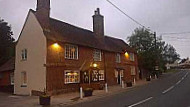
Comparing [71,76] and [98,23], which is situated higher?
[98,23]

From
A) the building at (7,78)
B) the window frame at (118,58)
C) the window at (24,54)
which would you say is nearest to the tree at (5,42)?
the building at (7,78)

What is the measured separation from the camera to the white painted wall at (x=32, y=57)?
2312cm

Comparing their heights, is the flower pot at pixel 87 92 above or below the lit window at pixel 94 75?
below

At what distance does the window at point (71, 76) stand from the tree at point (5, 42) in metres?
16.4

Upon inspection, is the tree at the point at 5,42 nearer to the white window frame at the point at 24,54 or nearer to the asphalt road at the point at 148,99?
the white window frame at the point at 24,54

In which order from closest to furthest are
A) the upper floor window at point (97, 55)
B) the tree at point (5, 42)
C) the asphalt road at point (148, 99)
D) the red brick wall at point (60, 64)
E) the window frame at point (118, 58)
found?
the asphalt road at point (148, 99) < the red brick wall at point (60, 64) < the upper floor window at point (97, 55) < the window frame at point (118, 58) < the tree at point (5, 42)

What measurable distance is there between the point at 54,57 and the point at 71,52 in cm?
295

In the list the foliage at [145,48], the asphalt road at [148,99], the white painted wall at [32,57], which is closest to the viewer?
the asphalt road at [148,99]

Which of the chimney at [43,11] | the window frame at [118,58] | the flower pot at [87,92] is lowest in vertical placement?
the flower pot at [87,92]

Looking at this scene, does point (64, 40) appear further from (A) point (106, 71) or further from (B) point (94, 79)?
(A) point (106, 71)

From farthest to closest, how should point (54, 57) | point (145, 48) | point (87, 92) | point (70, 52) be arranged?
1. point (145, 48)
2. point (70, 52)
3. point (54, 57)
4. point (87, 92)

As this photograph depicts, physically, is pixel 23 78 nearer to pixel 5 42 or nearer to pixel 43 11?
pixel 43 11

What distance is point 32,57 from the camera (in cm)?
2466

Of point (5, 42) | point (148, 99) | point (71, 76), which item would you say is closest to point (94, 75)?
point (71, 76)
